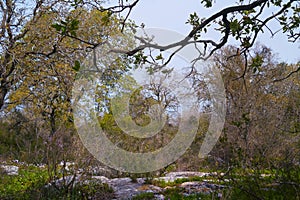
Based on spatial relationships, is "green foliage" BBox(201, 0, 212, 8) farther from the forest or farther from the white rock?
the white rock

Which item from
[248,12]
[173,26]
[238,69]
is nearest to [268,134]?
[173,26]

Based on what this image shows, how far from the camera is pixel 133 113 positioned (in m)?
10.7

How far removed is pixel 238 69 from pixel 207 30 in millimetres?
11435

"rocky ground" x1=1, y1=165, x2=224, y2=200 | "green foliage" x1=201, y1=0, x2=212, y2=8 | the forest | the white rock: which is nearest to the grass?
the forest

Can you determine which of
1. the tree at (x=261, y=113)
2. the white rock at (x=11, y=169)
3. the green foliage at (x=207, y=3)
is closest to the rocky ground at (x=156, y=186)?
the tree at (x=261, y=113)

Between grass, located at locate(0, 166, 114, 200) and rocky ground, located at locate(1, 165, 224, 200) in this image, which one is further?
rocky ground, located at locate(1, 165, 224, 200)

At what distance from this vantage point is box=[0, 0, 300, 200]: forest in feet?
14.5

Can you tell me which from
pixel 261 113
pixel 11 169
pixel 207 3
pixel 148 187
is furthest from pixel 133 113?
pixel 207 3

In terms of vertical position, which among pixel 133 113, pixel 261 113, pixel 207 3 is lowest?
pixel 261 113

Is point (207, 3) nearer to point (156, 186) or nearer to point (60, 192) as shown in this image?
point (60, 192)

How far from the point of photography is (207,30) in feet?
13.3

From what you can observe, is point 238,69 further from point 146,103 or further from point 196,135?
point 146,103

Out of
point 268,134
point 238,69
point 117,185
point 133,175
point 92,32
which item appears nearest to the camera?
point 117,185

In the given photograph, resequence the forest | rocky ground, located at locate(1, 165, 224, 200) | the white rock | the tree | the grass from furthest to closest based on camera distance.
Answer: the white rock, rocky ground, located at locate(1, 165, 224, 200), the tree, the grass, the forest
